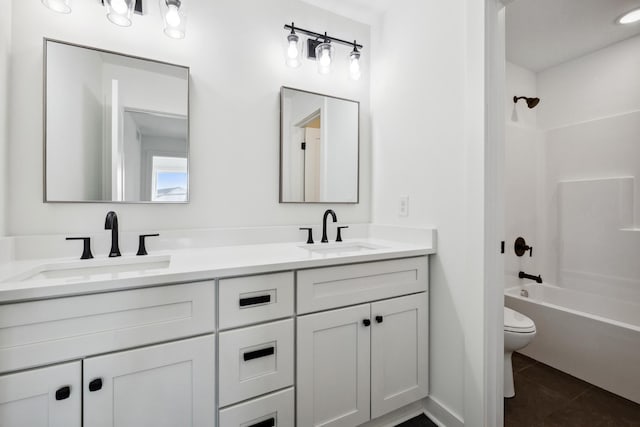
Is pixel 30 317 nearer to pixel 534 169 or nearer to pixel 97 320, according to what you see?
pixel 97 320

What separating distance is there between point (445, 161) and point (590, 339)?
1565mm

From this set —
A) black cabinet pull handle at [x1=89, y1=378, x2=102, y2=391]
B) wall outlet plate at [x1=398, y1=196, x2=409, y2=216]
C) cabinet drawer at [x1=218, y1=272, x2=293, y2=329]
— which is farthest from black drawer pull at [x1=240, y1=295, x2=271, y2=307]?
wall outlet plate at [x1=398, y1=196, x2=409, y2=216]

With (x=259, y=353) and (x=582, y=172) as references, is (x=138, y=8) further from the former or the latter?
(x=582, y=172)

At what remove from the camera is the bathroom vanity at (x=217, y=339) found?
2.61 ft

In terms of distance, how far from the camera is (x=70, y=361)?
817 millimetres

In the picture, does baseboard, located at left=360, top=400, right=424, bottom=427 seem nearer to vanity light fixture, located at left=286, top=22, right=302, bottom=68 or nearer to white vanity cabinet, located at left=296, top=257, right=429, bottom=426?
white vanity cabinet, located at left=296, top=257, right=429, bottom=426

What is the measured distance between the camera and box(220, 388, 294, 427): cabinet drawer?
1007 millimetres

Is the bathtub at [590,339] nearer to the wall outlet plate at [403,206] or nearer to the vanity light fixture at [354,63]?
the wall outlet plate at [403,206]

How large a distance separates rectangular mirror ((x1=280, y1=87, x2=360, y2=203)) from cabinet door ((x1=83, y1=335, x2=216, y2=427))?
98 cm

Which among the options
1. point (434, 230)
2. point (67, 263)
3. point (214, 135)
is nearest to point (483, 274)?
point (434, 230)

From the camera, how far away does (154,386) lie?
910 millimetres

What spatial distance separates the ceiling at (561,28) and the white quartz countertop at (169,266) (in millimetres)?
1721

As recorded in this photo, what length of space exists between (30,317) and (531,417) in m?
2.21

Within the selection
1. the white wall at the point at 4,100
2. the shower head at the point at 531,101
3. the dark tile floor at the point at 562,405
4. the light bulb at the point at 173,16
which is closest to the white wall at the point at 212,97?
the white wall at the point at 4,100
